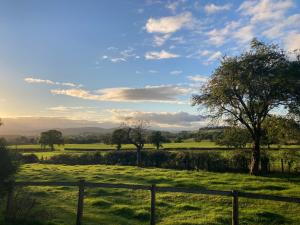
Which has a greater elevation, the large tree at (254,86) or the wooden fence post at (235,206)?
the large tree at (254,86)

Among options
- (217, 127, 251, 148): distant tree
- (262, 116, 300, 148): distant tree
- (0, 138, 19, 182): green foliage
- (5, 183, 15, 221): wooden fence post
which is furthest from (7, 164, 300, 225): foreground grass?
(217, 127, 251, 148): distant tree

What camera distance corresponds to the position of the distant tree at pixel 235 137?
4234 centimetres

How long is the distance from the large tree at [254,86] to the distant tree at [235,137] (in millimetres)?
1111

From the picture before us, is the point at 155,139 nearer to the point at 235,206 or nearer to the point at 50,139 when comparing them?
the point at 50,139

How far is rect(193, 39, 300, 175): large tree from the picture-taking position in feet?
123

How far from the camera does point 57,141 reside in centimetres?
11156

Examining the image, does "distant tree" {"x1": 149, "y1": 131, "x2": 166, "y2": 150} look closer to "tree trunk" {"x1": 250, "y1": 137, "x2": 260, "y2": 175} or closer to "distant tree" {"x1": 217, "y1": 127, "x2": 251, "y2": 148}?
"distant tree" {"x1": 217, "y1": 127, "x2": 251, "y2": 148}

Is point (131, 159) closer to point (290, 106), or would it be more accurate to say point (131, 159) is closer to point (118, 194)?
point (290, 106)

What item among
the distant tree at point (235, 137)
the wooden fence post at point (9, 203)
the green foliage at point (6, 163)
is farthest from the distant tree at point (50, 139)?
the wooden fence post at point (9, 203)

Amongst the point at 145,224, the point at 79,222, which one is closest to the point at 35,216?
the point at 79,222

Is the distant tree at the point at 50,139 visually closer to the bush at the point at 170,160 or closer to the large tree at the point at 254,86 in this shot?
the bush at the point at 170,160

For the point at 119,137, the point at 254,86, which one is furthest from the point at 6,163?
the point at 119,137

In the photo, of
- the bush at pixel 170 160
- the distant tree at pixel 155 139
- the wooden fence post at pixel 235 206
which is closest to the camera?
the wooden fence post at pixel 235 206

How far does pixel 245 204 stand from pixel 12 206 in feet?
43.6
